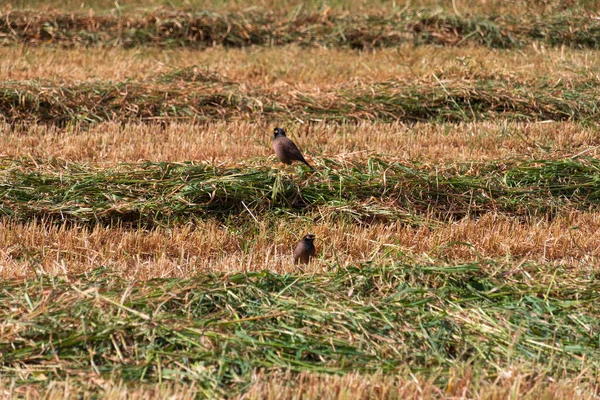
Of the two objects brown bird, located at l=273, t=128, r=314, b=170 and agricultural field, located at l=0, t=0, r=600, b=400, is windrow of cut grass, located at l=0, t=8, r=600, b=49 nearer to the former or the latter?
agricultural field, located at l=0, t=0, r=600, b=400

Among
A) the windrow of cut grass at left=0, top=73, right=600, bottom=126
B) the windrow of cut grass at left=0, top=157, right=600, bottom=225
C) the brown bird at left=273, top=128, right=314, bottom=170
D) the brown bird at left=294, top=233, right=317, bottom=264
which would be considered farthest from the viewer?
the windrow of cut grass at left=0, top=73, right=600, bottom=126

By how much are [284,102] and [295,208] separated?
153 inches

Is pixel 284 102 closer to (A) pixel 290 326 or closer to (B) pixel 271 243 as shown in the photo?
(B) pixel 271 243

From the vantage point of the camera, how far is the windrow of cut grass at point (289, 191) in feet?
24.8

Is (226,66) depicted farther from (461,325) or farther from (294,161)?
(461,325)

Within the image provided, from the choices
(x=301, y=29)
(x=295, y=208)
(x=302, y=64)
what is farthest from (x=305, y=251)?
(x=301, y=29)

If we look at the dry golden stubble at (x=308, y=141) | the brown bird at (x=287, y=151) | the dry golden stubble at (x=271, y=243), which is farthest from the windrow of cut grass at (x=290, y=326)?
the dry golden stubble at (x=308, y=141)

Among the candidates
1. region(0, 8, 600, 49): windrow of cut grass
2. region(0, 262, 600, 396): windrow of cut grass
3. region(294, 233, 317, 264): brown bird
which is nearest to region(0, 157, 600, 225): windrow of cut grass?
region(294, 233, 317, 264): brown bird

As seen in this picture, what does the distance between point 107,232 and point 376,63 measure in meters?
7.95

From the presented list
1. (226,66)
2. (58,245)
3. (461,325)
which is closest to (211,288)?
(461,325)

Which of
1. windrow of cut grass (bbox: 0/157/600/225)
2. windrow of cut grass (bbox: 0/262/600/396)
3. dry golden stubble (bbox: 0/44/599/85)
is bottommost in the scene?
dry golden stubble (bbox: 0/44/599/85)

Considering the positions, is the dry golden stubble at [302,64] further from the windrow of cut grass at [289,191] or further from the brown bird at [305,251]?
the brown bird at [305,251]

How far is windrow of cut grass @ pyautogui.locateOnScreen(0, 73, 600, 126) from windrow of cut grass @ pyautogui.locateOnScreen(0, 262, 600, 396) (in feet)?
19.6

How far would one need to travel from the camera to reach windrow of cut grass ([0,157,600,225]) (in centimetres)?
755
